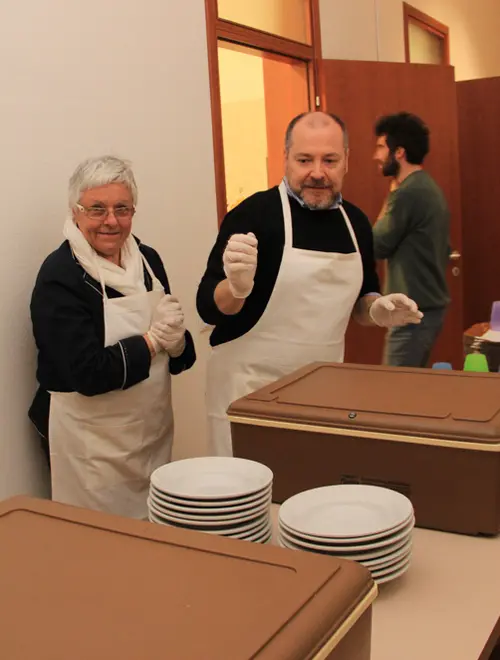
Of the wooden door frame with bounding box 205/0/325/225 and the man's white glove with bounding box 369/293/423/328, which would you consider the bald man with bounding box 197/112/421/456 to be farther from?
the wooden door frame with bounding box 205/0/325/225

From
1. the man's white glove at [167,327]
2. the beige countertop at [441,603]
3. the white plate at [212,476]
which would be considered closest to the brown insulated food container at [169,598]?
the beige countertop at [441,603]

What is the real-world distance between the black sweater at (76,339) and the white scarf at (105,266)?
0.02 meters

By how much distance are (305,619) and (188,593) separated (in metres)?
0.11

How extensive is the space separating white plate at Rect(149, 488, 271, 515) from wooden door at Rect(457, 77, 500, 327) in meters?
4.34

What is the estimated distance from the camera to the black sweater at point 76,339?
5.74 ft

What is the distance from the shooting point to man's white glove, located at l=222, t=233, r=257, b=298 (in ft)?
5.06

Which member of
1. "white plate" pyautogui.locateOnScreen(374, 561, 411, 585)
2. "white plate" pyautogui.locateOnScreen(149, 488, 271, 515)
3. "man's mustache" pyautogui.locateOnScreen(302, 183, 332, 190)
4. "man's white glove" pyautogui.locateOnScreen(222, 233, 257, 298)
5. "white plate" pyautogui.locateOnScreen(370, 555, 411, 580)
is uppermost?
"man's mustache" pyautogui.locateOnScreen(302, 183, 332, 190)

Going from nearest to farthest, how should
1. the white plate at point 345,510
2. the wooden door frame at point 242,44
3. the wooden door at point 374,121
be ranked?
1. the white plate at point 345,510
2. the wooden door frame at point 242,44
3. the wooden door at point 374,121

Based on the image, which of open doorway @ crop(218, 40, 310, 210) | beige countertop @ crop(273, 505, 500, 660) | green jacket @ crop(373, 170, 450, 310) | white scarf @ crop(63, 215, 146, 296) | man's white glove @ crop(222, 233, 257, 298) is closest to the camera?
beige countertop @ crop(273, 505, 500, 660)

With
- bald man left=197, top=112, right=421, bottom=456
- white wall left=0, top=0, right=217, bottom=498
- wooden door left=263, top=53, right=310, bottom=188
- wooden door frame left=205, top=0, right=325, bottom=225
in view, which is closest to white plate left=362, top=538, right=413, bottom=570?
bald man left=197, top=112, right=421, bottom=456

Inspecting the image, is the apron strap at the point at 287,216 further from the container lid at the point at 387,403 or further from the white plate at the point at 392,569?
the white plate at the point at 392,569

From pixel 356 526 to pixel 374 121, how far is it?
320 centimetres

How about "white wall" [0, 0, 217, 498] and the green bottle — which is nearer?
the green bottle

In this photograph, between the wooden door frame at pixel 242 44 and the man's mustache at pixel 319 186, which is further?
the wooden door frame at pixel 242 44
